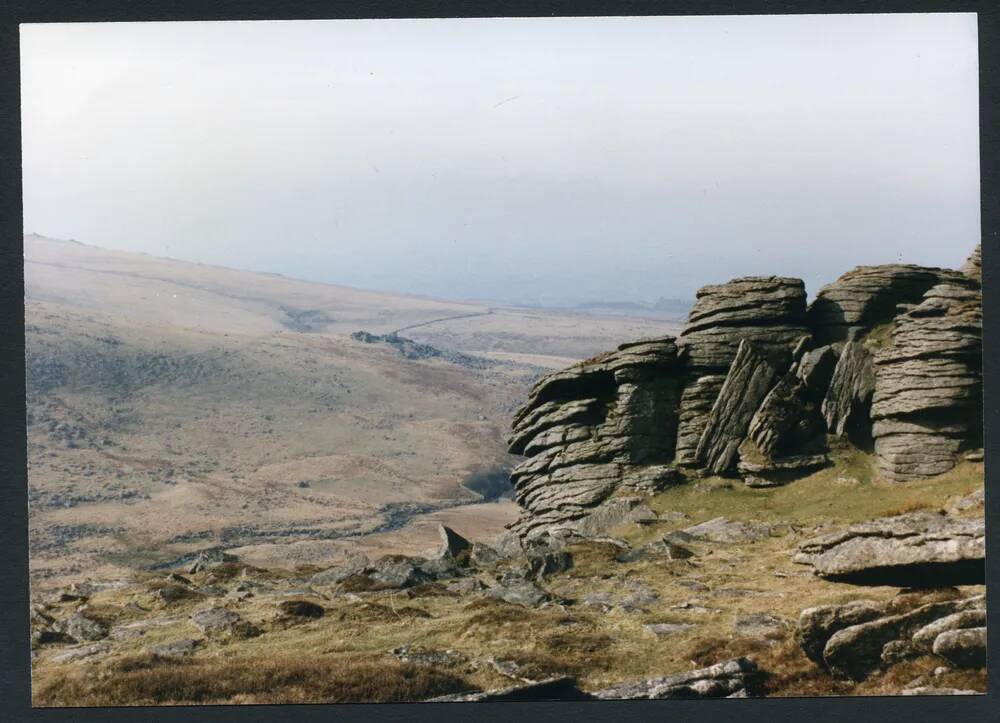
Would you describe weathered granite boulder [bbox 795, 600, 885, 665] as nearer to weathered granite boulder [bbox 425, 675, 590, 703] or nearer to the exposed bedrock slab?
weathered granite boulder [bbox 425, 675, 590, 703]

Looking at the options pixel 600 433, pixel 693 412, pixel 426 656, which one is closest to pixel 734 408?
pixel 693 412

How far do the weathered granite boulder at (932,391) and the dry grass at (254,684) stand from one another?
23.0 metres

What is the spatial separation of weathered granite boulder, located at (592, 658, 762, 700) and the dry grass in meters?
4.01

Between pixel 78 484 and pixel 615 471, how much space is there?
533 feet

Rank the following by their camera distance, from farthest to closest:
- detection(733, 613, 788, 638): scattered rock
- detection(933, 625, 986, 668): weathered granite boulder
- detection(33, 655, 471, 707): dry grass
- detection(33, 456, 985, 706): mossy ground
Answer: detection(733, 613, 788, 638): scattered rock → detection(33, 456, 985, 706): mossy ground → detection(33, 655, 471, 707): dry grass → detection(933, 625, 986, 668): weathered granite boulder

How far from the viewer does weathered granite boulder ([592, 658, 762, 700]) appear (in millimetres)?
23344

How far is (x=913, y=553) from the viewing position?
24203 mm

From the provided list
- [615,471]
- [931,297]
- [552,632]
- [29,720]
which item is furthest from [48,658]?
[931,297]

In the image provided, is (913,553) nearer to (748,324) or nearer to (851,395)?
(851,395)

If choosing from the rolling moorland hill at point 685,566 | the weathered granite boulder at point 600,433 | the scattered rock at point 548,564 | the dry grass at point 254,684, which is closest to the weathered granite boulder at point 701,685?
the rolling moorland hill at point 685,566

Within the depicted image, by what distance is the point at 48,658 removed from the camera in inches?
1163

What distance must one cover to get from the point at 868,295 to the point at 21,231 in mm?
34196

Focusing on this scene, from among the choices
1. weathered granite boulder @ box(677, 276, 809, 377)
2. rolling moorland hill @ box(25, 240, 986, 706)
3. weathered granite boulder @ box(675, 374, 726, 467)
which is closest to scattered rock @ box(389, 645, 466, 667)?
rolling moorland hill @ box(25, 240, 986, 706)

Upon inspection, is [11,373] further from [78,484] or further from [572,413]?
[78,484]
